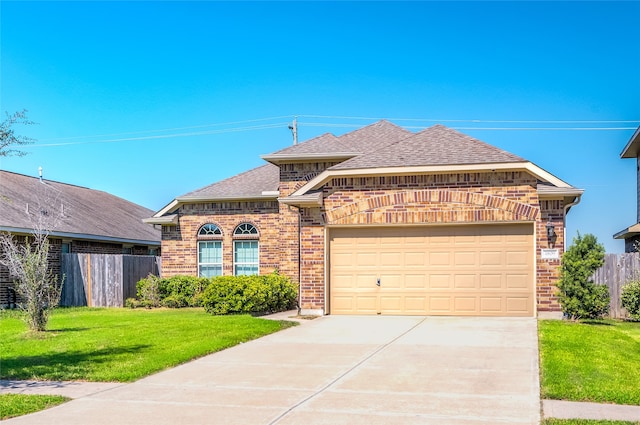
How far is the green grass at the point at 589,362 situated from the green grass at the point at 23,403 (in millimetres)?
6022

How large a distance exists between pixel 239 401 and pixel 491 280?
411 inches

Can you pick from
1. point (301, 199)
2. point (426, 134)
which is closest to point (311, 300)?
point (301, 199)

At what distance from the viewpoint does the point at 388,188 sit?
1761cm

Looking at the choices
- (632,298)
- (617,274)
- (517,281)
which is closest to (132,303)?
(517,281)

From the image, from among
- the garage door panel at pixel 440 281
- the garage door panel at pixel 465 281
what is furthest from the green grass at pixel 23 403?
the garage door panel at pixel 465 281

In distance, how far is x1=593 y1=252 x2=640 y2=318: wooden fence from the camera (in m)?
Answer: 17.7

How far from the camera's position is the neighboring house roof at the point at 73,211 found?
23578 millimetres

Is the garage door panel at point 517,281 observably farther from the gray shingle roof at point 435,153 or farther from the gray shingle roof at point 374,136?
the gray shingle roof at point 374,136

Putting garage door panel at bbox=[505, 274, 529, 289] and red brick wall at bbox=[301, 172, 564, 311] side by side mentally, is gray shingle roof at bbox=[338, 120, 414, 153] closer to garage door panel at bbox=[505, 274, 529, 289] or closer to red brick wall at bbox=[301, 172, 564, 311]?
red brick wall at bbox=[301, 172, 564, 311]

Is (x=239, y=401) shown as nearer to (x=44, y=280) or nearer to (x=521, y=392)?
(x=521, y=392)

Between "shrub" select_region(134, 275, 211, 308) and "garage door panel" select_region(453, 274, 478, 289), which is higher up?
"garage door panel" select_region(453, 274, 478, 289)

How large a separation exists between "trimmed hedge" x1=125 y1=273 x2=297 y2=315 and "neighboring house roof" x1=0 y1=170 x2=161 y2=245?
3810 mm

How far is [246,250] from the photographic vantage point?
77.3ft

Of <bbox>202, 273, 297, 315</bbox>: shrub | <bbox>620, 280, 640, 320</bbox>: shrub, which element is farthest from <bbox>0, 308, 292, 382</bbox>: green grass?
<bbox>620, 280, 640, 320</bbox>: shrub
